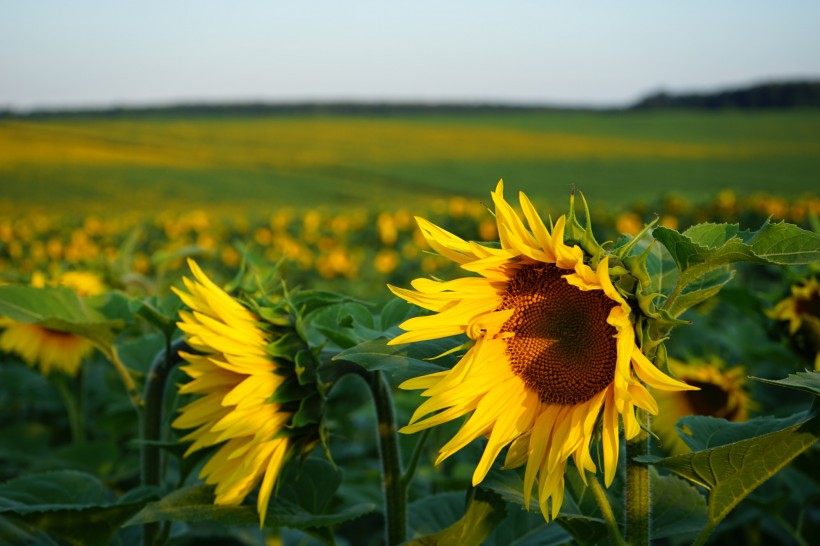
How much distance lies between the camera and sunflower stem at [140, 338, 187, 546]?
1271 millimetres

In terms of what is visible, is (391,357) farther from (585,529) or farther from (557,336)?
(585,529)

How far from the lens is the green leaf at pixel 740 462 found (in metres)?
0.86

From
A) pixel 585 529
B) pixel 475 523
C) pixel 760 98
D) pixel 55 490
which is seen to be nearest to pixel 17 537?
pixel 55 490

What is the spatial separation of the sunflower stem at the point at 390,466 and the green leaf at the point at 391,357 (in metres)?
0.23

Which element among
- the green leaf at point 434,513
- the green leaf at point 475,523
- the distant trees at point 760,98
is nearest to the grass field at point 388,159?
the distant trees at point 760,98

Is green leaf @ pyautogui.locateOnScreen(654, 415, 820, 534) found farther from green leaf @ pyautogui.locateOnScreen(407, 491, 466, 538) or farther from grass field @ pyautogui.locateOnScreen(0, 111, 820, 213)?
grass field @ pyautogui.locateOnScreen(0, 111, 820, 213)

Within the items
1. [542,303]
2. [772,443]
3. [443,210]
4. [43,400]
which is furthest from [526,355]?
[443,210]

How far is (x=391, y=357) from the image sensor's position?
93cm

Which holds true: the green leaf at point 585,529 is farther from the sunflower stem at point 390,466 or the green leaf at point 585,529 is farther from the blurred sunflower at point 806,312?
the blurred sunflower at point 806,312

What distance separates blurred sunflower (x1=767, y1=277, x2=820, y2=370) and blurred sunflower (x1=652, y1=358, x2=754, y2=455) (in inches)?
9.8

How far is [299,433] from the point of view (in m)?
1.13

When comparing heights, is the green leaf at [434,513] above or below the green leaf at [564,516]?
below

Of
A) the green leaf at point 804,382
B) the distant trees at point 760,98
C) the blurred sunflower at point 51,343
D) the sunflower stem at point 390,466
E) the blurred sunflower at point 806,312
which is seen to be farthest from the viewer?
the distant trees at point 760,98

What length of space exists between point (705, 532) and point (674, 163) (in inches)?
1219
